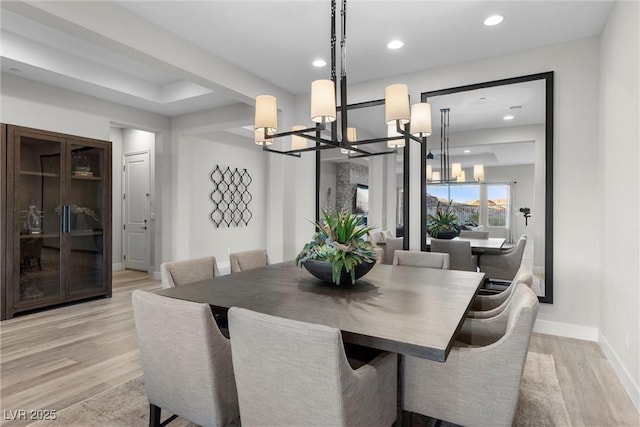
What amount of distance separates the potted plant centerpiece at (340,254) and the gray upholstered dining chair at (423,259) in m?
1.07

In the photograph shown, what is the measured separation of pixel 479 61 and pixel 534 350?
272 cm

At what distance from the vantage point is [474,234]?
147 inches

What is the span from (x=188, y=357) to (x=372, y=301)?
0.87 meters

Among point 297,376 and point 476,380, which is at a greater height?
point 297,376

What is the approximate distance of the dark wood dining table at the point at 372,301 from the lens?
4.24ft

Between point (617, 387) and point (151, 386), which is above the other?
point (151, 386)

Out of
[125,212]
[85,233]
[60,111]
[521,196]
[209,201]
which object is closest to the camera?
[521,196]

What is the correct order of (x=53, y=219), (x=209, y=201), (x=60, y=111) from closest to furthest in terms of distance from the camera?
(x=53, y=219)
(x=60, y=111)
(x=209, y=201)

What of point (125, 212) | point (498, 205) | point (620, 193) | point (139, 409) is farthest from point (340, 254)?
point (125, 212)

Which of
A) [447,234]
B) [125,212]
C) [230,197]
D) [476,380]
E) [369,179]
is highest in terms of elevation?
[369,179]

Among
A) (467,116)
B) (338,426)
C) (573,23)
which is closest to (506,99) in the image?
(467,116)

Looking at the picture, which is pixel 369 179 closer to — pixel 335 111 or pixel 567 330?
pixel 335 111

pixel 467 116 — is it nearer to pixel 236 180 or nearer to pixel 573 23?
pixel 573 23

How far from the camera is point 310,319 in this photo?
4.85 ft
